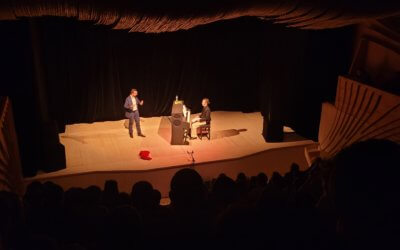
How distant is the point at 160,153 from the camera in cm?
887

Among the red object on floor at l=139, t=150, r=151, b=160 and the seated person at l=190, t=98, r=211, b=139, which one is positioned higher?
the seated person at l=190, t=98, r=211, b=139

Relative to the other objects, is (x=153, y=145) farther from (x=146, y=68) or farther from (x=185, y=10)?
(x=185, y=10)

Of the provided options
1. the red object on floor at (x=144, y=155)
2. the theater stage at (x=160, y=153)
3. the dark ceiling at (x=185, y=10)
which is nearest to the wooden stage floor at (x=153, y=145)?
the theater stage at (x=160, y=153)

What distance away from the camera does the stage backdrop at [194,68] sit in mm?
9758

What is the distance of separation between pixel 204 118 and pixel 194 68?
7.36 feet

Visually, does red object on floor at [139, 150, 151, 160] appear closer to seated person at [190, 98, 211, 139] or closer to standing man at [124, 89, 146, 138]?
standing man at [124, 89, 146, 138]

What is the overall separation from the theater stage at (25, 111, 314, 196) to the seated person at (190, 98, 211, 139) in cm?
41

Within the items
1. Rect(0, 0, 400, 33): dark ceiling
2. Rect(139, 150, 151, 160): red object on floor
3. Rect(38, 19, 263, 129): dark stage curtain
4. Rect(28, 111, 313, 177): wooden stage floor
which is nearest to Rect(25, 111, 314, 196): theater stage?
Rect(28, 111, 313, 177): wooden stage floor

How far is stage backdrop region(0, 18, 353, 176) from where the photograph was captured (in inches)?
384

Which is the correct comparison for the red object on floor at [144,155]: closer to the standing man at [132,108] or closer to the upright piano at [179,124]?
the upright piano at [179,124]

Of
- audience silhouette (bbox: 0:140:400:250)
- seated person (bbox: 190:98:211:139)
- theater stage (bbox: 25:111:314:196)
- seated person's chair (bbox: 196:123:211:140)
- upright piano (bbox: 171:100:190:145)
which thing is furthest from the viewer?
seated person's chair (bbox: 196:123:211:140)

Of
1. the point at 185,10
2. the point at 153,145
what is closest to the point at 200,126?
the point at 153,145

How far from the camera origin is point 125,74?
10719 millimetres

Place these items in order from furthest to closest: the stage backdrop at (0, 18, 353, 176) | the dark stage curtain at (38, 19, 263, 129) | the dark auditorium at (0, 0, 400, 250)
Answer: the dark stage curtain at (38, 19, 263, 129), the stage backdrop at (0, 18, 353, 176), the dark auditorium at (0, 0, 400, 250)
